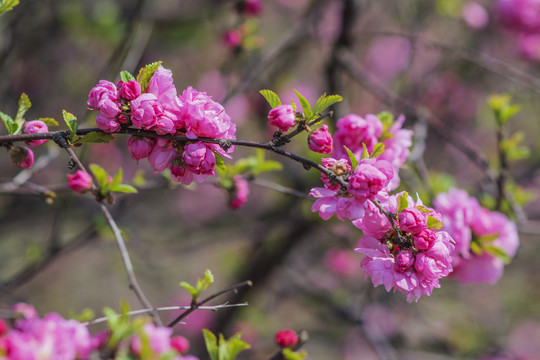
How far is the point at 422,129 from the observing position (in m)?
2.39

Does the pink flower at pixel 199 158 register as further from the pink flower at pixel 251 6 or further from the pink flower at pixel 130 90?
the pink flower at pixel 251 6

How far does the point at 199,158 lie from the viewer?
1122mm

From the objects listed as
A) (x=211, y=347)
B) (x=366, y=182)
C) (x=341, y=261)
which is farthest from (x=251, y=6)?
(x=341, y=261)

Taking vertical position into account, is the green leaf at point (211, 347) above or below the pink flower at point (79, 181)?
below

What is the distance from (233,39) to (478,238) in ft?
5.45

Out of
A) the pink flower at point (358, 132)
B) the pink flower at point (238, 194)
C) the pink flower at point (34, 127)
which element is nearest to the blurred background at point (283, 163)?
the pink flower at point (238, 194)

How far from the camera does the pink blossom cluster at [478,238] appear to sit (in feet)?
5.65

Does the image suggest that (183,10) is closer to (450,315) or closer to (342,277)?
(342,277)

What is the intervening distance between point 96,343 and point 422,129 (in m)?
1.90

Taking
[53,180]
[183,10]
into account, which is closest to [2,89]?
[53,180]

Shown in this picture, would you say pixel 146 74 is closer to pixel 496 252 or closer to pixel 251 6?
pixel 496 252

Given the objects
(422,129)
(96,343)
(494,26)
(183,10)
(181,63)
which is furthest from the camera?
(181,63)

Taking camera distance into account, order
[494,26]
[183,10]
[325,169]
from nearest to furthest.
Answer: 1. [325,169]
2. [494,26]
3. [183,10]

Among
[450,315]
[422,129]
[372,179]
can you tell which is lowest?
[450,315]
